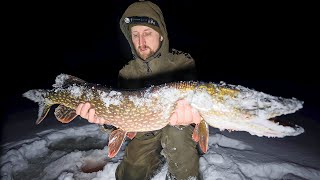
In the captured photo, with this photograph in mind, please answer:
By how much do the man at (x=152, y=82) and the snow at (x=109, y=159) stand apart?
0.23m

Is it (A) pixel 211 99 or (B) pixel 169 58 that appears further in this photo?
(B) pixel 169 58

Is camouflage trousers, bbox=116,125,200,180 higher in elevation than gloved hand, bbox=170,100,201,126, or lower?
lower

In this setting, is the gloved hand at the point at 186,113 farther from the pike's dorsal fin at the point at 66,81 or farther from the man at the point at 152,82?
the pike's dorsal fin at the point at 66,81

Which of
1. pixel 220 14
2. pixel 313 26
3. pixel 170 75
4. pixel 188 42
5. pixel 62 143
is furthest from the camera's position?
pixel 220 14

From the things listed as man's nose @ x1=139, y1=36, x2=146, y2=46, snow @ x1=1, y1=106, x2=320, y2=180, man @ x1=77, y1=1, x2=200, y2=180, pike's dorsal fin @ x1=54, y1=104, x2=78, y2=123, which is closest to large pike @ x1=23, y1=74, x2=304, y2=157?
pike's dorsal fin @ x1=54, y1=104, x2=78, y2=123

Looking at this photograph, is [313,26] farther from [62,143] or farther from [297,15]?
[62,143]

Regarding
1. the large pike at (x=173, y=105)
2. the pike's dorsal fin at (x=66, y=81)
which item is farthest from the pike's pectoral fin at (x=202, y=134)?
the pike's dorsal fin at (x=66, y=81)

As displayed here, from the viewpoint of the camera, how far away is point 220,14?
24469 millimetres

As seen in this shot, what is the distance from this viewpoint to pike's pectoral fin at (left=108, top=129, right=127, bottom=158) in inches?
94.7

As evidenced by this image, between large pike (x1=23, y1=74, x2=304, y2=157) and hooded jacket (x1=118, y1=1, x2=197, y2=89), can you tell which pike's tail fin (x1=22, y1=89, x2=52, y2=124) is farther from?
hooded jacket (x1=118, y1=1, x2=197, y2=89)

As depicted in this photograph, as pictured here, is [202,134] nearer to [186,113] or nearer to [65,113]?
[186,113]

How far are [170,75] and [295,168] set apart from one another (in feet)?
5.40

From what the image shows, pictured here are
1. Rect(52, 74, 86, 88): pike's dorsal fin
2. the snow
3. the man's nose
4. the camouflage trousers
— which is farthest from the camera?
the man's nose

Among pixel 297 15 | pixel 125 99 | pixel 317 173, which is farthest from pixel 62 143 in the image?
pixel 297 15
